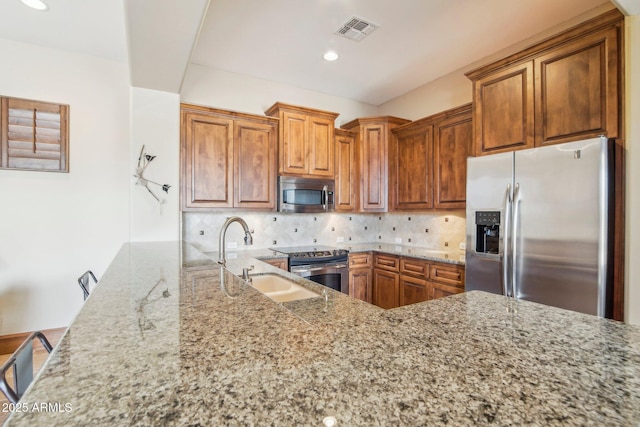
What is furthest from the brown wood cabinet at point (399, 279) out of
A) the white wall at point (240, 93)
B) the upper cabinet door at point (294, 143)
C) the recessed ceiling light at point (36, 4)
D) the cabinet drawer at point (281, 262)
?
the recessed ceiling light at point (36, 4)

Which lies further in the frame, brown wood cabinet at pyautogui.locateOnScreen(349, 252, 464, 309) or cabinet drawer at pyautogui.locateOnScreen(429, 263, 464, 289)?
brown wood cabinet at pyautogui.locateOnScreen(349, 252, 464, 309)

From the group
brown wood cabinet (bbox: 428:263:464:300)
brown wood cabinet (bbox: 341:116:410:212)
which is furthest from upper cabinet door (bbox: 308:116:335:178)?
brown wood cabinet (bbox: 428:263:464:300)

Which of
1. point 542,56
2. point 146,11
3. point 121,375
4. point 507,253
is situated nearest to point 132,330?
point 121,375

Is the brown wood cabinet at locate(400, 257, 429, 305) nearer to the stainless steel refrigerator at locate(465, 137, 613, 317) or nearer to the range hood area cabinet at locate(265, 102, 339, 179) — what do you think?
the stainless steel refrigerator at locate(465, 137, 613, 317)

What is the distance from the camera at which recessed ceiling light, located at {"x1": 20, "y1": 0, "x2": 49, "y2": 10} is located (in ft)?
7.32

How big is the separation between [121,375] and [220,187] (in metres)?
2.82

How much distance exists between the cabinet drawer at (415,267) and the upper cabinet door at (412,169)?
66 centimetres

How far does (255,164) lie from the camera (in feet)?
11.0

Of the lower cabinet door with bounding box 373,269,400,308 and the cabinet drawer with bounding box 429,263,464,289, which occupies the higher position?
the cabinet drawer with bounding box 429,263,464,289

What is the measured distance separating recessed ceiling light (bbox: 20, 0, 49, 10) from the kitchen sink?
262cm

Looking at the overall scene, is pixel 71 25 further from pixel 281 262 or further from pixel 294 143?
pixel 281 262

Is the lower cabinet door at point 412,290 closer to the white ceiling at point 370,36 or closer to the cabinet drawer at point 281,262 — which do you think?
the cabinet drawer at point 281,262

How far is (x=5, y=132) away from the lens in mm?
2730

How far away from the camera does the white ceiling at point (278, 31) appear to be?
6.91 feet
